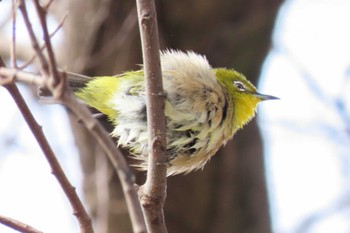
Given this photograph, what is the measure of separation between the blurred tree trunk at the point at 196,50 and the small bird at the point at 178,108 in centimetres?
150

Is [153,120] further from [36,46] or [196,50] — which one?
[196,50]

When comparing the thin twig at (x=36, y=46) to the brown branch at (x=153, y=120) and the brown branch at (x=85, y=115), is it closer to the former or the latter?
the brown branch at (x=85, y=115)

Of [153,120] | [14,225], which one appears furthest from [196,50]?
[14,225]

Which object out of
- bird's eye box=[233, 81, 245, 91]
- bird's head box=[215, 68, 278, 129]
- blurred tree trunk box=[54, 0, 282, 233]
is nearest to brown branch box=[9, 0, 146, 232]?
bird's head box=[215, 68, 278, 129]

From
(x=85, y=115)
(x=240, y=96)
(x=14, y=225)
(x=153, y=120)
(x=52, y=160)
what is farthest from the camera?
(x=240, y=96)

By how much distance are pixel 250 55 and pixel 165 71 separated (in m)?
2.16

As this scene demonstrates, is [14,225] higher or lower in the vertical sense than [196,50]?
lower

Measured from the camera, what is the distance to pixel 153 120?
→ 244cm

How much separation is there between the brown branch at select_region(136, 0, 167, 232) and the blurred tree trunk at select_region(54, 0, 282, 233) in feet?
8.09

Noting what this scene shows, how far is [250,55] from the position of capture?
18.1 ft

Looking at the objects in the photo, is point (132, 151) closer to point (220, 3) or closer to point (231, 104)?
point (231, 104)

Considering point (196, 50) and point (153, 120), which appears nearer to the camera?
point (153, 120)

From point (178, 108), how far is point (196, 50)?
79.0 inches

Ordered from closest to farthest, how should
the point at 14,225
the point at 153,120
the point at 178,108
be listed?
the point at 14,225
the point at 153,120
the point at 178,108
